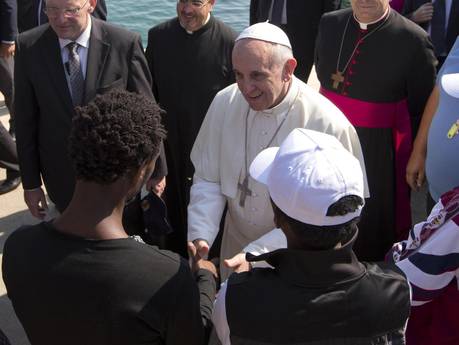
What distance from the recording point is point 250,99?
9.26ft

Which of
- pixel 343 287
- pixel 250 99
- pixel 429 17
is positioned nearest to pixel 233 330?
pixel 343 287

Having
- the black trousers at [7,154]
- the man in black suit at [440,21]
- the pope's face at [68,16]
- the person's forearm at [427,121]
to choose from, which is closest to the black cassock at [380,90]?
the person's forearm at [427,121]

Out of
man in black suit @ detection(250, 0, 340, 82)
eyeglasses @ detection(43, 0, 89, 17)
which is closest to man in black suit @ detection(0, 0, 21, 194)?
eyeglasses @ detection(43, 0, 89, 17)

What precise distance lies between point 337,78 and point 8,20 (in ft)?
9.83

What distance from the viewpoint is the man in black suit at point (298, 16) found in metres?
5.58

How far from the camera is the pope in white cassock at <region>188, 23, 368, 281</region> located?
109 inches

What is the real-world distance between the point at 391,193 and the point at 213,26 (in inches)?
64.5

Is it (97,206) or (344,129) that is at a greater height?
(97,206)

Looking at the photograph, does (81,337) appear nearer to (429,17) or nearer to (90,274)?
(90,274)

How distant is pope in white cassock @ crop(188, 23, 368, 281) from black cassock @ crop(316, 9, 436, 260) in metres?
1.08

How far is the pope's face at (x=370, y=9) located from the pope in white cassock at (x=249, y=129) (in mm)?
1196

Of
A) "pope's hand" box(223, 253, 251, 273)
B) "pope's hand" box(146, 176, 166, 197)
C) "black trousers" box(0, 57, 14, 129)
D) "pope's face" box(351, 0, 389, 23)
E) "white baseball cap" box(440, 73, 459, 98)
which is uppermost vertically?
"white baseball cap" box(440, 73, 459, 98)

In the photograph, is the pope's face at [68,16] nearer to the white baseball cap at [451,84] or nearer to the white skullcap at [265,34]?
the white skullcap at [265,34]

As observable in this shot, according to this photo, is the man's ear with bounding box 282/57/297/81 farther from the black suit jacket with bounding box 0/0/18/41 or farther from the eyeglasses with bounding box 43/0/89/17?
the black suit jacket with bounding box 0/0/18/41
